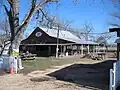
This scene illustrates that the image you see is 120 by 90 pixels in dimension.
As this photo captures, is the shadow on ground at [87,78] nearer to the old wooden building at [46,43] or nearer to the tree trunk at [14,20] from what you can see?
the tree trunk at [14,20]

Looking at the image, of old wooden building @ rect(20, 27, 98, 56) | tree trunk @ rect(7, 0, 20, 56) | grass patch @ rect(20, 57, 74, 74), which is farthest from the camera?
old wooden building @ rect(20, 27, 98, 56)

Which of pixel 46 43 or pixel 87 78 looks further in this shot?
pixel 46 43

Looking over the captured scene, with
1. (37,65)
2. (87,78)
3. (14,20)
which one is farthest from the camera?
(37,65)

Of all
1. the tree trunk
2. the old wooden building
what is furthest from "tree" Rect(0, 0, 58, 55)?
the old wooden building

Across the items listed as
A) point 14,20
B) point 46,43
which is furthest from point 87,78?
point 46,43

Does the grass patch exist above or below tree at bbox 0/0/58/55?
below

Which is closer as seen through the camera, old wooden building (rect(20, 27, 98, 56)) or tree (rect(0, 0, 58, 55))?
tree (rect(0, 0, 58, 55))

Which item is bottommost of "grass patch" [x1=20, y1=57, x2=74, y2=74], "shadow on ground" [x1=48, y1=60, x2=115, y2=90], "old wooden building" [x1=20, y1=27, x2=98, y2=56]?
"shadow on ground" [x1=48, y1=60, x2=115, y2=90]

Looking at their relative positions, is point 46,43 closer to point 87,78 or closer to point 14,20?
point 14,20

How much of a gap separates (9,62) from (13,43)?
3171mm

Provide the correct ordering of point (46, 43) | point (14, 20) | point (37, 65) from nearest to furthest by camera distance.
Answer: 1. point (14, 20)
2. point (37, 65)
3. point (46, 43)

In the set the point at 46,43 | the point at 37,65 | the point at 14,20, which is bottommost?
the point at 37,65

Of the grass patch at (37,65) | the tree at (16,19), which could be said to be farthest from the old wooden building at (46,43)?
the tree at (16,19)

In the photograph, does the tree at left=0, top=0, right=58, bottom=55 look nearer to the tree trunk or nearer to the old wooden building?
the tree trunk
